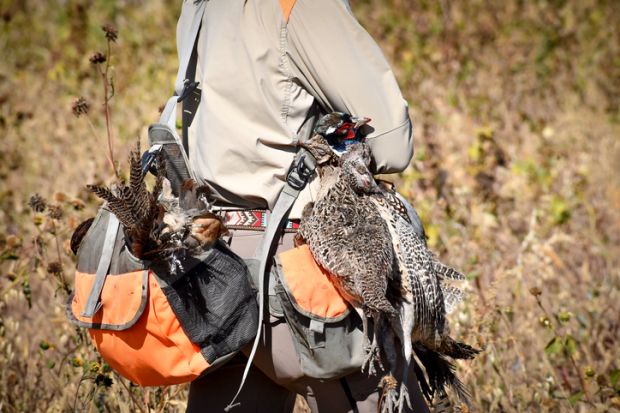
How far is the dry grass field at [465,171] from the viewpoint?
10.9ft

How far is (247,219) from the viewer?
2084 millimetres

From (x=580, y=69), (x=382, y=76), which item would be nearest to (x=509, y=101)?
(x=580, y=69)

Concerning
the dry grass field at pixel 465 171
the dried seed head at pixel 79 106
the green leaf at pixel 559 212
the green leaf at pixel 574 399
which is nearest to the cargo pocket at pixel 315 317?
the dry grass field at pixel 465 171

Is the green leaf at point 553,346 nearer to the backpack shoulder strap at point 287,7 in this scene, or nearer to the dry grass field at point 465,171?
the dry grass field at point 465,171

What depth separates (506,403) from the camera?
3230 millimetres

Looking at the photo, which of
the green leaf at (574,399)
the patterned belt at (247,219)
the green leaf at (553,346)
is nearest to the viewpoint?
the patterned belt at (247,219)

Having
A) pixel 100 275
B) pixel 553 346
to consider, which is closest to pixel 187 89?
pixel 100 275

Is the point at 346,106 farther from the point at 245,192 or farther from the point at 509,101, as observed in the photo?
the point at 509,101

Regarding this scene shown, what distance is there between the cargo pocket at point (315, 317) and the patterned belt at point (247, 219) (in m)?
0.16

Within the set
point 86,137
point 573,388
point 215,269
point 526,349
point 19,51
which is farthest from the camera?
point 19,51

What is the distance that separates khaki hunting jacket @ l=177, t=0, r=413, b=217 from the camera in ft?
6.27

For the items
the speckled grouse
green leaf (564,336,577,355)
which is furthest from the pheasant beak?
green leaf (564,336,577,355)

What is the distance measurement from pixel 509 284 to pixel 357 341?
2281 mm

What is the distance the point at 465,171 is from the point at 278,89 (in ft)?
12.0
